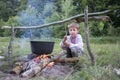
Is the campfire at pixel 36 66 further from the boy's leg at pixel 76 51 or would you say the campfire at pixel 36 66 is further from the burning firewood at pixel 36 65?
the boy's leg at pixel 76 51

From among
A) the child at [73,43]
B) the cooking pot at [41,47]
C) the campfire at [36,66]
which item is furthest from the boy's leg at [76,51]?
the cooking pot at [41,47]

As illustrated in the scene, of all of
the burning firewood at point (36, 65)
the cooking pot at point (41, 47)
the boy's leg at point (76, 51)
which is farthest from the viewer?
the cooking pot at point (41, 47)

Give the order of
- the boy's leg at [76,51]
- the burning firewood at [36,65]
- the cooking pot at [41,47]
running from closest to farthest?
the burning firewood at [36,65] < the boy's leg at [76,51] < the cooking pot at [41,47]

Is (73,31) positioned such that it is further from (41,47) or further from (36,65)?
(36,65)

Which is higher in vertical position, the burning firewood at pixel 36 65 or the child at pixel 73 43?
the child at pixel 73 43

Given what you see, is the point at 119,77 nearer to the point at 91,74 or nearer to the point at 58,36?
the point at 91,74

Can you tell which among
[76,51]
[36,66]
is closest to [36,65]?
[36,66]

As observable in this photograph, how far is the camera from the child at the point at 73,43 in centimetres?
650

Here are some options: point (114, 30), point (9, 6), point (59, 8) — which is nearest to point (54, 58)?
point (114, 30)

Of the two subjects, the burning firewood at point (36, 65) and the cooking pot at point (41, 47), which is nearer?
the burning firewood at point (36, 65)

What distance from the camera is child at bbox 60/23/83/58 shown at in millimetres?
6496

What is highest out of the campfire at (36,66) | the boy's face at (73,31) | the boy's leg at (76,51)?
the boy's face at (73,31)

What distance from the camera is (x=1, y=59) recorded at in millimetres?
7852

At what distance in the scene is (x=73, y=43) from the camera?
6668 millimetres
